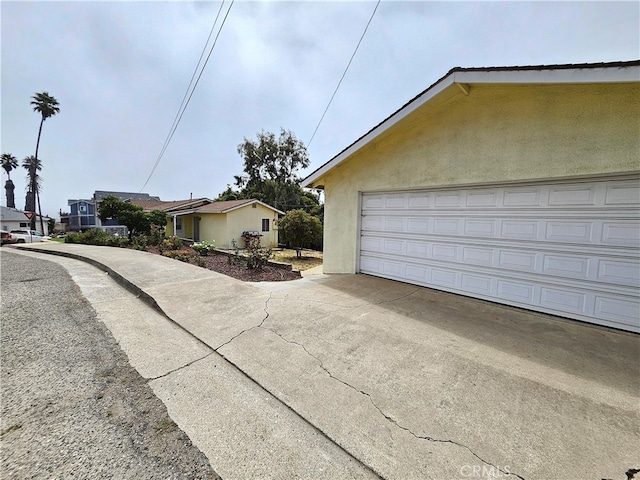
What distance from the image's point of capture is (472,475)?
1570 millimetres

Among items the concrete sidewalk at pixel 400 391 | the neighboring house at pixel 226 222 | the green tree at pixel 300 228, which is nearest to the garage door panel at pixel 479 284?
the concrete sidewalk at pixel 400 391

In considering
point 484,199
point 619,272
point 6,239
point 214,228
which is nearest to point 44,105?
point 6,239

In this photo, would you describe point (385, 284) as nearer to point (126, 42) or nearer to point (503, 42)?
point (503, 42)

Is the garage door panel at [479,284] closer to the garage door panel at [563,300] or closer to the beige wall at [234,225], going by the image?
the garage door panel at [563,300]

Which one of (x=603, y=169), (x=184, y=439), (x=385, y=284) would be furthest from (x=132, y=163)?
(x=603, y=169)

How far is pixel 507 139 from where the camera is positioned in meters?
4.31

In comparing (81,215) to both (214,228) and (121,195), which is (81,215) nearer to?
(121,195)

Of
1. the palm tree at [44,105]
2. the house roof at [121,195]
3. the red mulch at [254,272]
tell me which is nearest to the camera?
the red mulch at [254,272]

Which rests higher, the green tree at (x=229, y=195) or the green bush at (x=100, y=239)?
the green tree at (x=229, y=195)

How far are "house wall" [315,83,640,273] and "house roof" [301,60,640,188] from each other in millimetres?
227

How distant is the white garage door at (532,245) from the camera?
3.61 meters

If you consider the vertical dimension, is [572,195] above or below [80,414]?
above

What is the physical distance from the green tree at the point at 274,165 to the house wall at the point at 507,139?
24687mm

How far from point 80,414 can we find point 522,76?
6353 mm
